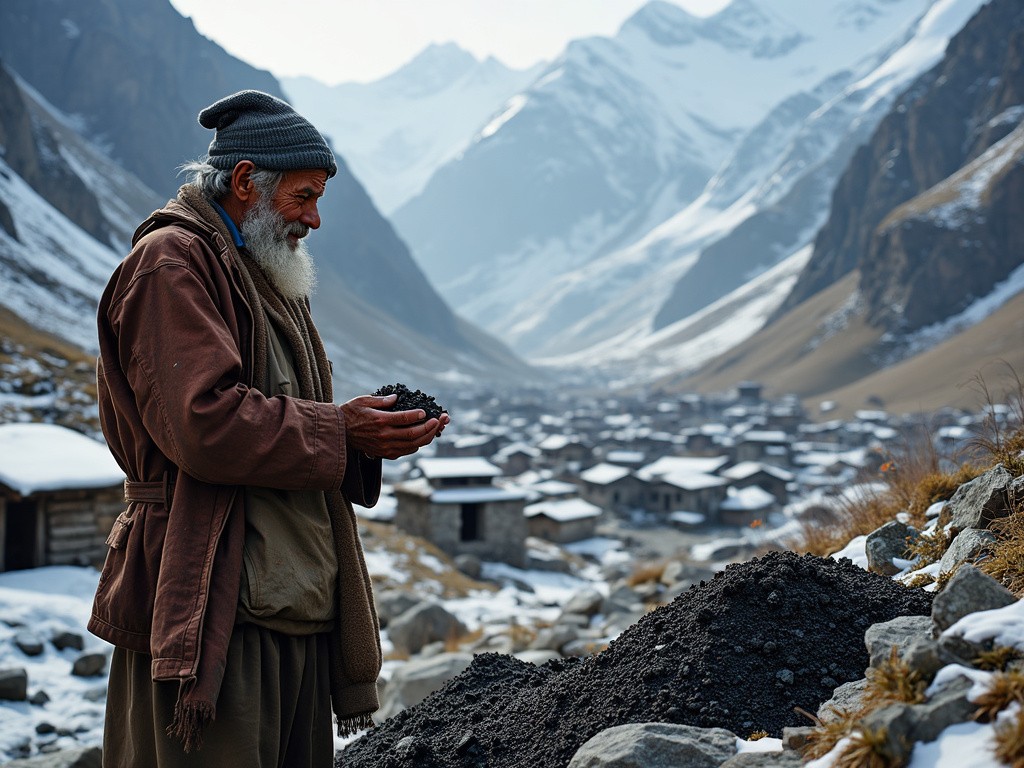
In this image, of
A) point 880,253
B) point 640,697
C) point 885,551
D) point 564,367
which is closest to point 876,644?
A: point 640,697

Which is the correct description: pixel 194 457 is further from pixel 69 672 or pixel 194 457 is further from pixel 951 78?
pixel 951 78

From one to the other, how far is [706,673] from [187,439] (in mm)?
2134

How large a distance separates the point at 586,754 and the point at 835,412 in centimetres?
8101

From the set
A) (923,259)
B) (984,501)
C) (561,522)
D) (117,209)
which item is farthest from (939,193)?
(984,501)

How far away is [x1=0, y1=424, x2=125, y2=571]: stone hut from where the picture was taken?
13180 mm

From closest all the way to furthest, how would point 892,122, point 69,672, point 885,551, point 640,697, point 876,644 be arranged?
point 876,644
point 640,697
point 885,551
point 69,672
point 892,122

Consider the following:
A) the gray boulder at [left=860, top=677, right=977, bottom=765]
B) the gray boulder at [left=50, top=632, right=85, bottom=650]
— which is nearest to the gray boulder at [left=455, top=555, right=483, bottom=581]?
the gray boulder at [left=50, top=632, right=85, bottom=650]

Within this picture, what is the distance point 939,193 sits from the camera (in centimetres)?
9381

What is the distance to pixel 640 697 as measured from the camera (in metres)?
3.42

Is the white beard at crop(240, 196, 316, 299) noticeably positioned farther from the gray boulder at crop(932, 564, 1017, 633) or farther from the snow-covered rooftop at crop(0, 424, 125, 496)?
the snow-covered rooftop at crop(0, 424, 125, 496)

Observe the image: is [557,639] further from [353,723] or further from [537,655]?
[353,723]

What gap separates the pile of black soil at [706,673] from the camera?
3312 mm

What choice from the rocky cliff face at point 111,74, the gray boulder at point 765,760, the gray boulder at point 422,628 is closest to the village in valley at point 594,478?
the gray boulder at point 765,760

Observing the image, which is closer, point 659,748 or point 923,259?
point 659,748
